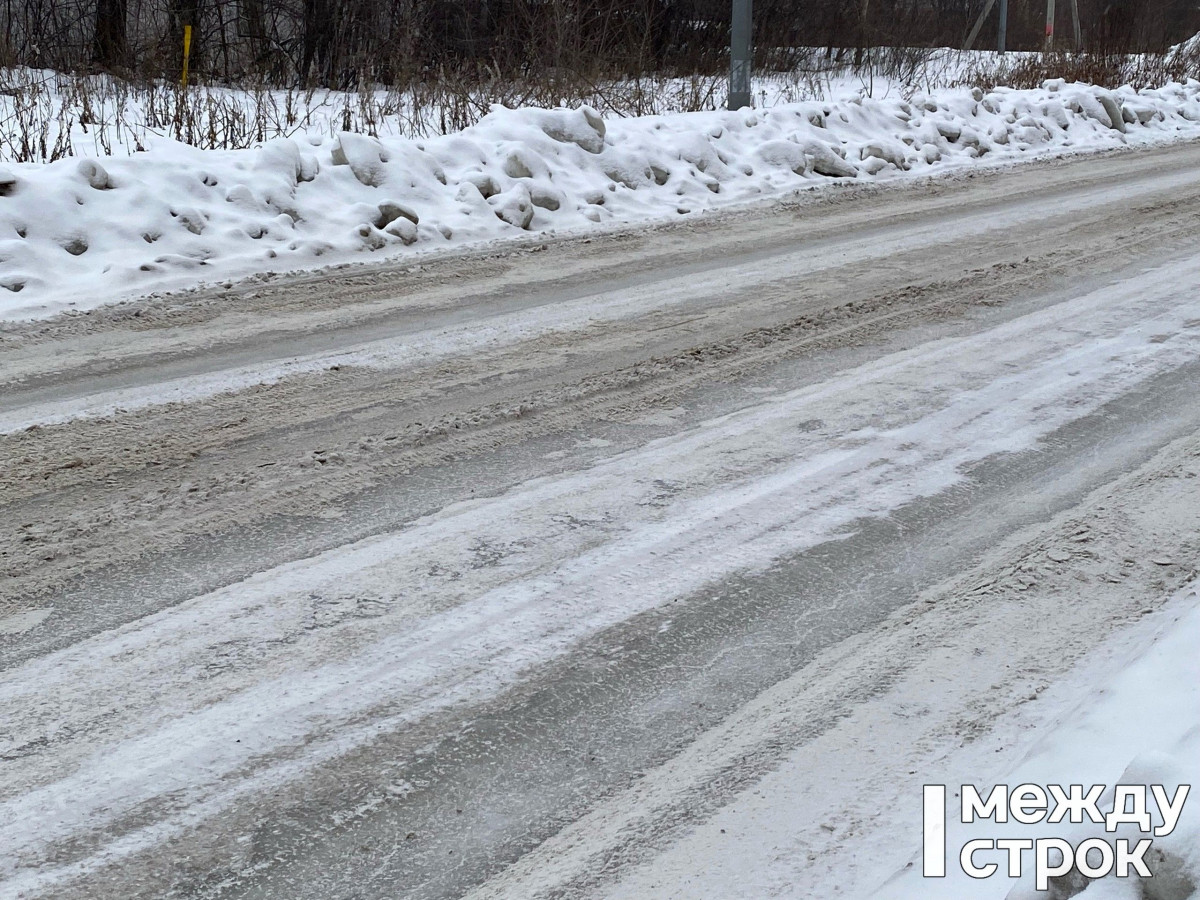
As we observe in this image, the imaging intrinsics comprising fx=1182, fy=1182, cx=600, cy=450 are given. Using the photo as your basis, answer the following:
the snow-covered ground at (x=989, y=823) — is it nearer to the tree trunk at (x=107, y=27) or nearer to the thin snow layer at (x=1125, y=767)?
the thin snow layer at (x=1125, y=767)

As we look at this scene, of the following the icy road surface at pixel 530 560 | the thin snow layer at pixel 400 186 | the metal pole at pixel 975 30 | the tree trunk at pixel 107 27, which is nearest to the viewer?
the icy road surface at pixel 530 560

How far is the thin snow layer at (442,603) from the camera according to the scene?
244 cm

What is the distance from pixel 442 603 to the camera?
312 centimetres

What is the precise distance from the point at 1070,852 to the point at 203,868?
5.05ft

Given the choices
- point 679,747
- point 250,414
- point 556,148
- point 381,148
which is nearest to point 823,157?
point 556,148

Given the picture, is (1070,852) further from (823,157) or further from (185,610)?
(823,157)

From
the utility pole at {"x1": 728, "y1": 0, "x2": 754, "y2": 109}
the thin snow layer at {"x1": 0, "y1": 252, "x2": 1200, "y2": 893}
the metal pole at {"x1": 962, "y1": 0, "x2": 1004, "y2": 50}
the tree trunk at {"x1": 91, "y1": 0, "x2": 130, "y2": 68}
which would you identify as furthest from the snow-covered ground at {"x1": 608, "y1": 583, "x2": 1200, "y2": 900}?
the metal pole at {"x1": 962, "y1": 0, "x2": 1004, "y2": 50}

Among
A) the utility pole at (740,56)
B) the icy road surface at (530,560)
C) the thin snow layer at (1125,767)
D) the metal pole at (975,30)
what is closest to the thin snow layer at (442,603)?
the icy road surface at (530,560)

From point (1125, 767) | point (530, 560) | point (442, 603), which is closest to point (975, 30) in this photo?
point (530, 560)

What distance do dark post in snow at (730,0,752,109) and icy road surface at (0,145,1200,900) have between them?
6.24 meters

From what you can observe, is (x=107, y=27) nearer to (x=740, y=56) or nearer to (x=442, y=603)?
(x=740, y=56)

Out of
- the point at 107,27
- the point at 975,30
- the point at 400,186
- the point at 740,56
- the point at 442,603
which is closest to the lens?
the point at 442,603

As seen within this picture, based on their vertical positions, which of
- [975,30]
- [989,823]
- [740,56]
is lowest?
[989,823]

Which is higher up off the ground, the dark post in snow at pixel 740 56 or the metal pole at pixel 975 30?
the metal pole at pixel 975 30
